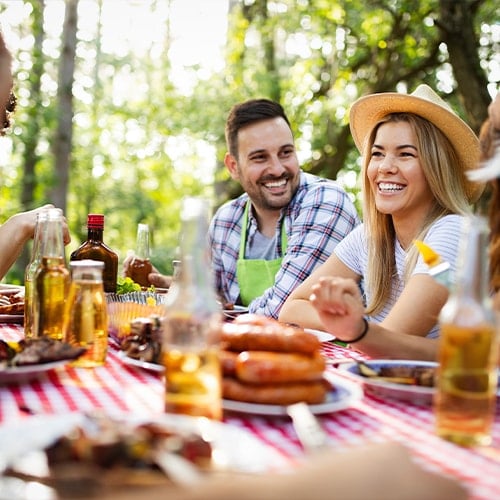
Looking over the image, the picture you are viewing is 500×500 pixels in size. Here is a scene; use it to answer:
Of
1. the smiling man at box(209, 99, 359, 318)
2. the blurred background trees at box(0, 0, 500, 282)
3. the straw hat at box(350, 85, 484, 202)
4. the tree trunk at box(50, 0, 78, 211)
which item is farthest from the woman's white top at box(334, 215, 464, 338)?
the tree trunk at box(50, 0, 78, 211)

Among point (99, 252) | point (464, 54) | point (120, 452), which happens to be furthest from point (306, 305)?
point (464, 54)

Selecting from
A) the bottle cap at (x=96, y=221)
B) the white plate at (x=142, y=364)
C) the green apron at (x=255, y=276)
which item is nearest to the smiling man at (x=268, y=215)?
the green apron at (x=255, y=276)

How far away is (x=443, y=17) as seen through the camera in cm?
593

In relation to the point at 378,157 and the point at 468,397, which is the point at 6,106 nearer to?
the point at 378,157

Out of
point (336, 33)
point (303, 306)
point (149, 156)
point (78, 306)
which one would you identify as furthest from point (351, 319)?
point (149, 156)

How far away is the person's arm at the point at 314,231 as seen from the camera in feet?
10.7

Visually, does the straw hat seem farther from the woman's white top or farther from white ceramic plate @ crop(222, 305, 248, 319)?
white ceramic plate @ crop(222, 305, 248, 319)

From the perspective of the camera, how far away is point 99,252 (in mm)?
2504

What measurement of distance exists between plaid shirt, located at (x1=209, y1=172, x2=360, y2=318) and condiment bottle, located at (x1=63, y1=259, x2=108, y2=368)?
1387mm

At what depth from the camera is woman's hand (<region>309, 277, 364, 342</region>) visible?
1.65 m

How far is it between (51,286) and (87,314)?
0.75 feet

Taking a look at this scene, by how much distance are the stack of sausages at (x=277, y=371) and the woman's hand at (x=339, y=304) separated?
1.08 feet

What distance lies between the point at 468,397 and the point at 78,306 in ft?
2.91

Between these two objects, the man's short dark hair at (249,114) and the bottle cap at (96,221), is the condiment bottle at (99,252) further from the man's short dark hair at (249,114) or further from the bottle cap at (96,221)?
the man's short dark hair at (249,114)
